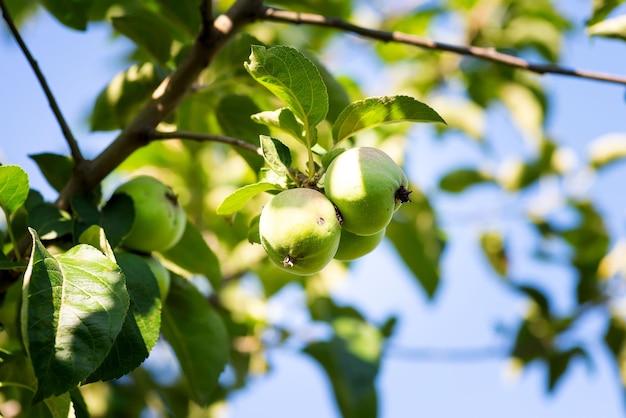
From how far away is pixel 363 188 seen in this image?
3.32 feet

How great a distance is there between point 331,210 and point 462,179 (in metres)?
2.49

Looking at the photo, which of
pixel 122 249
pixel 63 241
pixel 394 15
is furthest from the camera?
pixel 394 15

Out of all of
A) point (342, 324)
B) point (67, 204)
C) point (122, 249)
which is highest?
point (67, 204)

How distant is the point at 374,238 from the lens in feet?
3.77

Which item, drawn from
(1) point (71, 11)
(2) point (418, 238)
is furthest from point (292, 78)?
(2) point (418, 238)

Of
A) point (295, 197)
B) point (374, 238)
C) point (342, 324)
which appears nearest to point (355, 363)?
point (342, 324)

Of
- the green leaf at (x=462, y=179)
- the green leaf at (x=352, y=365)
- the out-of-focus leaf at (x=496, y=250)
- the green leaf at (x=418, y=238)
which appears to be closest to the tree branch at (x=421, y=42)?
the green leaf at (x=352, y=365)

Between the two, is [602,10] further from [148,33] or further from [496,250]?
[496,250]

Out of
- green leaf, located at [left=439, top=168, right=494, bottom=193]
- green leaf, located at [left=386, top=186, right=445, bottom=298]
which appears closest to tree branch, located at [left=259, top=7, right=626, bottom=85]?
green leaf, located at [left=386, top=186, right=445, bottom=298]

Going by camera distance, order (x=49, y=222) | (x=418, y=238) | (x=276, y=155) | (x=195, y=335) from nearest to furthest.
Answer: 1. (x=276, y=155)
2. (x=49, y=222)
3. (x=195, y=335)
4. (x=418, y=238)

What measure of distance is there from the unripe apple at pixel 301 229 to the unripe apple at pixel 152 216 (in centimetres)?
36

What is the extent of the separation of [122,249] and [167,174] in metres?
1.45

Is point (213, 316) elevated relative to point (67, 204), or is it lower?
lower

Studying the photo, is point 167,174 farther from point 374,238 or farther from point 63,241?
point 374,238
